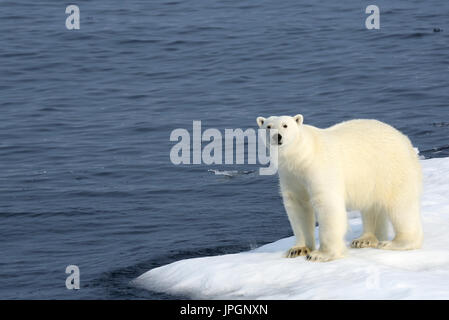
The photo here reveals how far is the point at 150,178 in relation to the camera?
16672mm

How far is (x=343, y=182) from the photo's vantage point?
355 inches

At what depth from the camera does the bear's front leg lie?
8.81m

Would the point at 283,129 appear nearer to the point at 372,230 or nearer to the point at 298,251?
the point at 298,251

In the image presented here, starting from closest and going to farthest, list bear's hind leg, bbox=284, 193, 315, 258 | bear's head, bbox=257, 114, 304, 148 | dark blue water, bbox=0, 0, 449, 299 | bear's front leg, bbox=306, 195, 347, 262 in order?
bear's head, bbox=257, 114, 304, 148 < bear's front leg, bbox=306, 195, 347, 262 < bear's hind leg, bbox=284, 193, 315, 258 < dark blue water, bbox=0, 0, 449, 299

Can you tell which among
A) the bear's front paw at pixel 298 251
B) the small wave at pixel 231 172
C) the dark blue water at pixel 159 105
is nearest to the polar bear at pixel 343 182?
the bear's front paw at pixel 298 251

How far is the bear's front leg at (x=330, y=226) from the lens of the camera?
8.81 meters

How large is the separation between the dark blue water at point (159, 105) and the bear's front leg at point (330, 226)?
2.28 meters

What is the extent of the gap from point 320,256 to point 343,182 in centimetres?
76

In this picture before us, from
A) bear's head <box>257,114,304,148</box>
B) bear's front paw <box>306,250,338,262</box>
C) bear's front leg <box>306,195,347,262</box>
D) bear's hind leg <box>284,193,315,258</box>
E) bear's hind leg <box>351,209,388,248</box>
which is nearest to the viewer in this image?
bear's head <box>257,114,304,148</box>

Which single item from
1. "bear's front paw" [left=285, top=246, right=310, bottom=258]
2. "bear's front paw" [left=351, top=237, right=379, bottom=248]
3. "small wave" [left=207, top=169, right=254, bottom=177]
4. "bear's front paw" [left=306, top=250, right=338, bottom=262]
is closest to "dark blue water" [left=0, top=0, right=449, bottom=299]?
"small wave" [left=207, top=169, right=254, bottom=177]

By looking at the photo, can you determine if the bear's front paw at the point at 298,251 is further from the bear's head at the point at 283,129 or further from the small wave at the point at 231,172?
the small wave at the point at 231,172

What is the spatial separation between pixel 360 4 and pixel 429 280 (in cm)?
2397

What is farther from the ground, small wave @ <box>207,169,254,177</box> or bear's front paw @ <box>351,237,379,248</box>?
small wave @ <box>207,169,254,177</box>

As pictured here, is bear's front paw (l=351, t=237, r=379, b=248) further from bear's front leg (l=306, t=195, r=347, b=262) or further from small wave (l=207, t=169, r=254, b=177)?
small wave (l=207, t=169, r=254, b=177)
